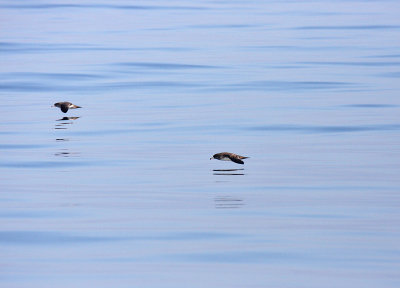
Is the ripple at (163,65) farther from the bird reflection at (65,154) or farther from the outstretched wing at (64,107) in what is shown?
the bird reflection at (65,154)

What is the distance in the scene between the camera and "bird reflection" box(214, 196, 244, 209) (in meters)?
13.4

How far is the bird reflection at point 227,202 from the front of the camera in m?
13.4

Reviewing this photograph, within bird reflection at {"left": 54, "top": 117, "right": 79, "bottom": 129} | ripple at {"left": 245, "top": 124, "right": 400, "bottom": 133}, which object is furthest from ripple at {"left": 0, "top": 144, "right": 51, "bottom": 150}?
ripple at {"left": 245, "top": 124, "right": 400, "bottom": 133}

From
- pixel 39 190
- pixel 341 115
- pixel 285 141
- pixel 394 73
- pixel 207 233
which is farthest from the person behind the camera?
pixel 394 73

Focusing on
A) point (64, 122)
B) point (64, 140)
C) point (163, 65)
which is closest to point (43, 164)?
point (64, 140)

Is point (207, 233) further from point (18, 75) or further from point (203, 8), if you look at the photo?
point (203, 8)

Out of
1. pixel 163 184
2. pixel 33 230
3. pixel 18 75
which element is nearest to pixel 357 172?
pixel 163 184

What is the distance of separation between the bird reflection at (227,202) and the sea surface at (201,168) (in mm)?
35

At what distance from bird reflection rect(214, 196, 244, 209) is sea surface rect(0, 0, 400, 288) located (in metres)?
0.03

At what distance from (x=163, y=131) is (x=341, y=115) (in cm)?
359

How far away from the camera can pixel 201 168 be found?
15945 millimetres

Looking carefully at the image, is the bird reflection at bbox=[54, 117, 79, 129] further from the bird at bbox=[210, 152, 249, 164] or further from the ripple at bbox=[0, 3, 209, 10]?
the ripple at bbox=[0, 3, 209, 10]

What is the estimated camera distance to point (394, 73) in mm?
28312

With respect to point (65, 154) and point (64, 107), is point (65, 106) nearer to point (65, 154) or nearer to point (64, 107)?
point (64, 107)
